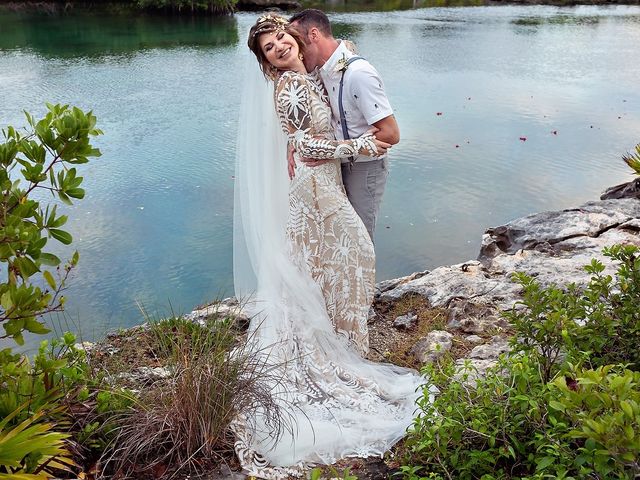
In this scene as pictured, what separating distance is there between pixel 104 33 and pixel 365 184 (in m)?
16.7

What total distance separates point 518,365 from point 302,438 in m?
0.95

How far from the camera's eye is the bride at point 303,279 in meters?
2.44

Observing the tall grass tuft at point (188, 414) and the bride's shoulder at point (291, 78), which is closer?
the tall grass tuft at point (188, 414)

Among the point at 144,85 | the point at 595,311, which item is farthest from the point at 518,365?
the point at 144,85

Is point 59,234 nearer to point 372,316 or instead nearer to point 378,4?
point 372,316

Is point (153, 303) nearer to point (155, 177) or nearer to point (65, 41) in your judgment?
point (155, 177)

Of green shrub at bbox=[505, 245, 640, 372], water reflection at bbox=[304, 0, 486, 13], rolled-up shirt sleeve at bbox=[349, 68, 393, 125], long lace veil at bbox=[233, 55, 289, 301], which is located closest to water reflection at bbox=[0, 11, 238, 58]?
water reflection at bbox=[304, 0, 486, 13]

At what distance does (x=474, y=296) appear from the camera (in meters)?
3.62

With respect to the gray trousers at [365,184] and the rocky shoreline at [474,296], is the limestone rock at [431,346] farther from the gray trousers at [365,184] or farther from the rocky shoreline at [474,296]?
the gray trousers at [365,184]

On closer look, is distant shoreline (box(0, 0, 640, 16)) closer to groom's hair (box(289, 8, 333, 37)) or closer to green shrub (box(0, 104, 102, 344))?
groom's hair (box(289, 8, 333, 37))

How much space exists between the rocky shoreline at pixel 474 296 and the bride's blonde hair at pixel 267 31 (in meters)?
1.19

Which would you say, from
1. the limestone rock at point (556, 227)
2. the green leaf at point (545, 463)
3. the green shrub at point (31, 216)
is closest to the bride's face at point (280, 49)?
the green shrub at point (31, 216)

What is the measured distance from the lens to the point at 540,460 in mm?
1637

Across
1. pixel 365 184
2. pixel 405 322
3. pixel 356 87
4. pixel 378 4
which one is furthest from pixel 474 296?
pixel 378 4
